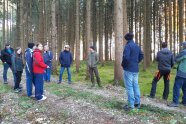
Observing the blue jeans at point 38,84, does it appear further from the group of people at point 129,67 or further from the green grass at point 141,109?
the green grass at point 141,109

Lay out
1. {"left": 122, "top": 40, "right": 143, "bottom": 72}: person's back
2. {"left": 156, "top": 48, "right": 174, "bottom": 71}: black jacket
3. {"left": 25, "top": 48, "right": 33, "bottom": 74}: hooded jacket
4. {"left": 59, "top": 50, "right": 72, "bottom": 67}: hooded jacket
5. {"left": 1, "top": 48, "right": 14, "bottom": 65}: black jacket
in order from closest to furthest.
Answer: {"left": 122, "top": 40, "right": 143, "bottom": 72}: person's back → {"left": 25, "top": 48, "right": 33, "bottom": 74}: hooded jacket → {"left": 156, "top": 48, "right": 174, "bottom": 71}: black jacket → {"left": 1, "top": 48, "right": 14, "bottom": 65}: black jacket → {"left": 59, "top": 50, "right": 72, "bottom": 67}: hooded jacket

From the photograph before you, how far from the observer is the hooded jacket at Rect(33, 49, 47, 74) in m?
12.5

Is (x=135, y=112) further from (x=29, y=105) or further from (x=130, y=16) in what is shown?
(x=130, y=16)

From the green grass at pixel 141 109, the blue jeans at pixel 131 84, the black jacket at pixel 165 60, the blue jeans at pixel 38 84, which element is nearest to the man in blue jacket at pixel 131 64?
the blue jeans at pixel 131 84

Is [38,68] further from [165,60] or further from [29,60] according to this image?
[165,60]

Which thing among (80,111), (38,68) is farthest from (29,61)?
(80,111)

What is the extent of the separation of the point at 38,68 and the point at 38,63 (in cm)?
29

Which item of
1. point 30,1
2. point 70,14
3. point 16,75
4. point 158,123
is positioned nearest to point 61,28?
point 70,14

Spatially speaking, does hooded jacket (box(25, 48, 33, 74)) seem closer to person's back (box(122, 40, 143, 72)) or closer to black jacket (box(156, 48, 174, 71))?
person's back (box(122, 40, 143, 72))

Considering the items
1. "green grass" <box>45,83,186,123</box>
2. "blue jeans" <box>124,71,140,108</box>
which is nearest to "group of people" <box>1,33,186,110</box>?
"blue jeans" <box>124,71,140,108</box>

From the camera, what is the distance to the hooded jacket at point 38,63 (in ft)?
40.9

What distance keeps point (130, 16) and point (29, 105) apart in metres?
30.4

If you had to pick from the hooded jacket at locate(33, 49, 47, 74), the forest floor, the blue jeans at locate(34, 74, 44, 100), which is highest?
the hooded jacket at locate(33, 49, 47, 74)

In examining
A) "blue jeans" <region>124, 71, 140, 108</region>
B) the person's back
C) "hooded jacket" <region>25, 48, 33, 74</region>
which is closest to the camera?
the person's back
